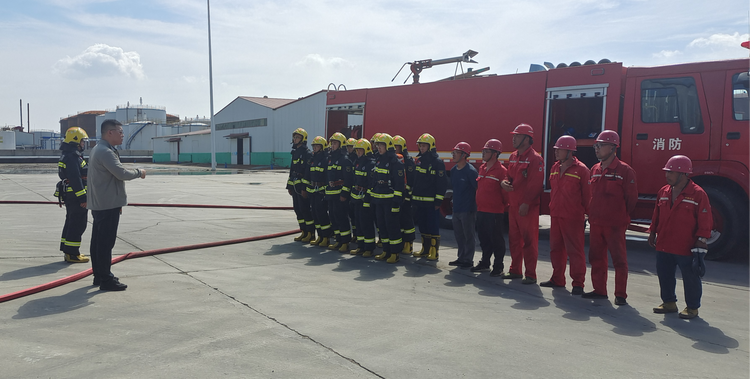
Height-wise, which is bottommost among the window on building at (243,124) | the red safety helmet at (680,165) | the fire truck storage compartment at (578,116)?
the red safety helmet at (680,165)

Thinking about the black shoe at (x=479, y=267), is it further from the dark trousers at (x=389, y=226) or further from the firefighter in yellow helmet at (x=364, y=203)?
the firefighter in yellow helmet at (x=364, y=203)

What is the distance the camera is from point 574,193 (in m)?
5.85

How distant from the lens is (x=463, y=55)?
1217cm

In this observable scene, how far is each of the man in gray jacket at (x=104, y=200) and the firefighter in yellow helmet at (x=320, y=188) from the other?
11.0ft

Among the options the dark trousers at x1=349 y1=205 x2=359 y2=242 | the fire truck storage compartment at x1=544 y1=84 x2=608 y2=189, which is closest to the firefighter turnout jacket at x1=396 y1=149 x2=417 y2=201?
the dark trousers at x1=349 y1=205 x2=359 y2=242

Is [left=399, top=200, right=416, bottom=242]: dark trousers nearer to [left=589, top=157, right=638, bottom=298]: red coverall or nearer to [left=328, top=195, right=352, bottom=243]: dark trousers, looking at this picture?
[left=328, top=195, right=352, bottom=243]: dark trousers

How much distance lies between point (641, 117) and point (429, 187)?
358 centimetres

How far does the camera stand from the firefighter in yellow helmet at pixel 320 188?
8562 millimetres

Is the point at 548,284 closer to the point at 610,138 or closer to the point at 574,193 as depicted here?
the point at 574,193

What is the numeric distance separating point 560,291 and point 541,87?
4.31 m

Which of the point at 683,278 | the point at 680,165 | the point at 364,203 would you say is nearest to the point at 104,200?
the point at 364,203

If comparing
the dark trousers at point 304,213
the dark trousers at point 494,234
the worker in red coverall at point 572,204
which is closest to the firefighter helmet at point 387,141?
the dark trousers at point 494,234

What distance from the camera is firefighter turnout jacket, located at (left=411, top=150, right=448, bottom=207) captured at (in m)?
7.59

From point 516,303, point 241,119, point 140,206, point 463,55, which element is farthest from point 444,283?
point 241,119
